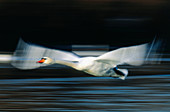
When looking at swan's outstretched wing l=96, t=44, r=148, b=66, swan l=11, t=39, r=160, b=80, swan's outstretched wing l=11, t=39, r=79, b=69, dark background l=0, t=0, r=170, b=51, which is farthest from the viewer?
dark background l=0, t=0, r=170, b=51

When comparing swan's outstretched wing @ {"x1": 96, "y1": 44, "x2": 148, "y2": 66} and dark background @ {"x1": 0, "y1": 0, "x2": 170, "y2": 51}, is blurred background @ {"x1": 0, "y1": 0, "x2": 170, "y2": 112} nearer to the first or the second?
dark background @ {"x1": 0, "y1": 0, "x2": 170, "y2": 51}

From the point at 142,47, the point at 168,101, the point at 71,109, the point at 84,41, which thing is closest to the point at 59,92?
the point at 71,109

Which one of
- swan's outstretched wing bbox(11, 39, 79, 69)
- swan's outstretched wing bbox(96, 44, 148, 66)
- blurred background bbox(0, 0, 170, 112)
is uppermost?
blurred background bbox(0, 0, 170, 112)

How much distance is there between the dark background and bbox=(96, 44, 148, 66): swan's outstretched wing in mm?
8339

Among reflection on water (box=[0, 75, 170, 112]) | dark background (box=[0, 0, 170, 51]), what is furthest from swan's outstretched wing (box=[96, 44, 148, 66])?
dark background (box=[0, 0, 170, 51])

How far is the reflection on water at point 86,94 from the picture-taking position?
7281 mm

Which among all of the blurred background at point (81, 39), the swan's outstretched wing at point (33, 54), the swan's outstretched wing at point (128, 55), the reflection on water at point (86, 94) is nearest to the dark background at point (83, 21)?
the blurred background at point (81, 39)

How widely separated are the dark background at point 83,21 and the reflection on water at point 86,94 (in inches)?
173

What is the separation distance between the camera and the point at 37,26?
15344 millimetres

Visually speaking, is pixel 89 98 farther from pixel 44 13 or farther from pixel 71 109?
pixel 44 13

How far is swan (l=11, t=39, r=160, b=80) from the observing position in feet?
18.4

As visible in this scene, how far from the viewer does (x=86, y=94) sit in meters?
8.23

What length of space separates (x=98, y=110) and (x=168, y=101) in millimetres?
1404

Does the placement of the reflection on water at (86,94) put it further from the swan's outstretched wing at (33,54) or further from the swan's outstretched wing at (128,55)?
the swan's outstretched wing at (128,55)
